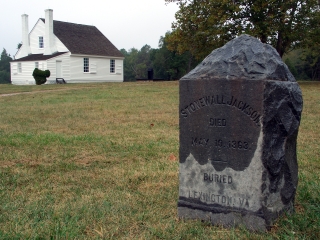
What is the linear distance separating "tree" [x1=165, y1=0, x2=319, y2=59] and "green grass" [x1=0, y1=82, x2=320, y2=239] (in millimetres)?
14708

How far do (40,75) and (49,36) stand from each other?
16.8 feet

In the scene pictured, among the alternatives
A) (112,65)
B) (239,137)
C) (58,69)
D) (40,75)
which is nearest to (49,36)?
(58,69)

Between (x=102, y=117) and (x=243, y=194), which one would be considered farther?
(x=102, y=117)

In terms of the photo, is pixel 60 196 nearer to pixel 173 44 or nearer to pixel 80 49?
pixel 173 44

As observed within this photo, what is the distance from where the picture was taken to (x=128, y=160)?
6625 mm

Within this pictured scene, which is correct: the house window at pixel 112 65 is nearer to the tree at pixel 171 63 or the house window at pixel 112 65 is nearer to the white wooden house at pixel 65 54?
the white wooden house at pixel 65 54

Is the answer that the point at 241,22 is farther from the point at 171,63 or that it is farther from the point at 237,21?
the point at 171,63

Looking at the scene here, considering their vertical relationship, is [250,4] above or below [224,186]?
above

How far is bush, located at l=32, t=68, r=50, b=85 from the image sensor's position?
3562 centimetres

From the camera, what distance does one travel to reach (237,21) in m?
24.9

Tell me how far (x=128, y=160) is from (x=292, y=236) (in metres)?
3.58

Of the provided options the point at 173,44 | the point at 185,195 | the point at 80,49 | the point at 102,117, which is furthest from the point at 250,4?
the point at 185,195

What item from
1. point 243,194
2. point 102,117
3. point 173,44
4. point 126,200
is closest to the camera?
point 243,194

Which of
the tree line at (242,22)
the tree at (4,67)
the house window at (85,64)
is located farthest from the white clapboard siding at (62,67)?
the tree at (4,67)
